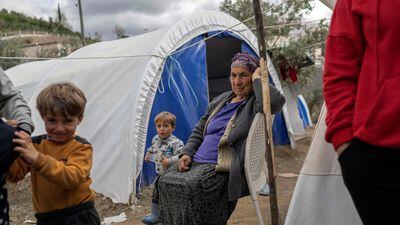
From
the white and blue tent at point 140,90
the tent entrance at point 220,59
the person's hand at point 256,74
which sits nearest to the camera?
the person's hand at point 256,74

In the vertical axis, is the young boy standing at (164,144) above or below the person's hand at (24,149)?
below

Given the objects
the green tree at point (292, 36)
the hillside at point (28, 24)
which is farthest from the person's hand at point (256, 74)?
the hillside at point (28, 24)

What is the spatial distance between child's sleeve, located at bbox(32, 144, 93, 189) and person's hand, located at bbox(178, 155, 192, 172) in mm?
1358

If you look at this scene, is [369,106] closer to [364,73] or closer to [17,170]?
[364,73]

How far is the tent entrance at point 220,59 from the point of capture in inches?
294

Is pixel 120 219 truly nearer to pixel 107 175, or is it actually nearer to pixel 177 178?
pixel 107 175

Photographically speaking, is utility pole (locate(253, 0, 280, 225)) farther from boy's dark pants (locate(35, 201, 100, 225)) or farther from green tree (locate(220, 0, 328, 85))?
green tree (locate(220, 0, 328, 85))

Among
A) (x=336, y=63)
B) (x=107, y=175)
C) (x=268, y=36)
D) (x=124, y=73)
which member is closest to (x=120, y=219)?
(x=107, y=175)

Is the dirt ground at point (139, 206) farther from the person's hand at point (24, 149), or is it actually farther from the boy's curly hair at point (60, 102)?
the person's hand at point (24, 149)

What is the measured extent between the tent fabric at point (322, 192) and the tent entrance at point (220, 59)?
4.97 meters

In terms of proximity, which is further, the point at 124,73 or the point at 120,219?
the point at 124,73

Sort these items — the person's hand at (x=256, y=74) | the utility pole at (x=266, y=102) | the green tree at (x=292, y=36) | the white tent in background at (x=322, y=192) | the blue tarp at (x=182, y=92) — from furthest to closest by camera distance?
the green tree at (x=292, y=36), the blue tarp at (x=182, y=92), the person's hand at (x=256, y=74), the utility pole at (x=266, y=102), the white tent in background at (x=322, y=192)

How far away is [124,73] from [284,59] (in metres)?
3.87

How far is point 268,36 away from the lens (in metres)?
9.68
